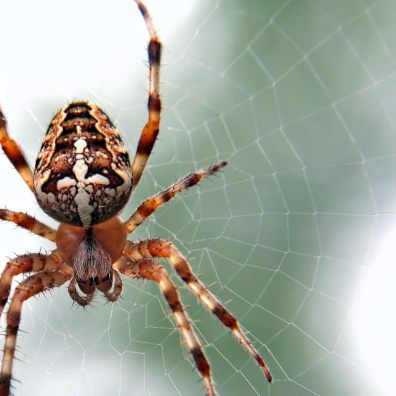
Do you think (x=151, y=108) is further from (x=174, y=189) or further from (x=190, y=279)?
(x=190, y=279)

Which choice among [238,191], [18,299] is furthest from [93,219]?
[238,191]

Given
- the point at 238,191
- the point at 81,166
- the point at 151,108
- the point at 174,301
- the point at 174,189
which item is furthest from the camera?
the point at 238,191

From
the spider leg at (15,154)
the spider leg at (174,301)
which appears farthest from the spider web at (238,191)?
the spider leg at (15,154)

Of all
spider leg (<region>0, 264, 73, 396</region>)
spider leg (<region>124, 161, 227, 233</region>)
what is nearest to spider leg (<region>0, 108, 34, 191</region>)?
spider leg (<region>0, 264, 73, 396</region>)

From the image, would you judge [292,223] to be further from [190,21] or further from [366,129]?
[190,21]

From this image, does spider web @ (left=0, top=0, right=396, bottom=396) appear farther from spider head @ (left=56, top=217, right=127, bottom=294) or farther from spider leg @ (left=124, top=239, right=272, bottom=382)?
spider head @ (left=56, top=217, right=127, bottom=294)

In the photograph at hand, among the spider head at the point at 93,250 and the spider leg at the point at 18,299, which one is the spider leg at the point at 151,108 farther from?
the spider leg at the point at 18,299

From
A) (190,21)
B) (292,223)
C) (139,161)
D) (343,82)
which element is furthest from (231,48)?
(139,161)
